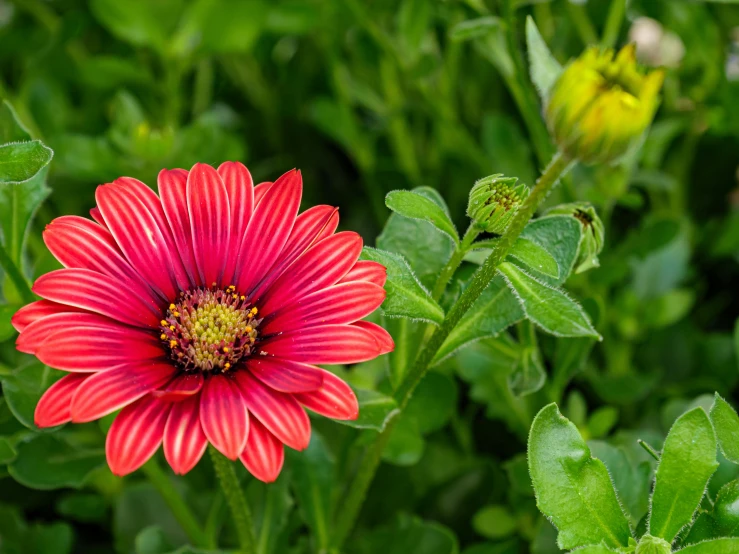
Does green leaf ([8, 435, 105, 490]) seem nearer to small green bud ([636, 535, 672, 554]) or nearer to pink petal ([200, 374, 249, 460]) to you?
pink petal ([200, 374, 249, 460])

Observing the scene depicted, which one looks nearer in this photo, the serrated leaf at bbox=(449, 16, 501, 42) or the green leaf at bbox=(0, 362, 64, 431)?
the green leaf at bbox=(0, 362, 64, 431)

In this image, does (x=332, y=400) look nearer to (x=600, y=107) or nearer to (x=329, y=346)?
(x=329, y=346)

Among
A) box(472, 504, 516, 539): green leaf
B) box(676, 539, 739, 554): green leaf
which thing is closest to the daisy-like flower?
box(676, 539, 739, 554): green leaf

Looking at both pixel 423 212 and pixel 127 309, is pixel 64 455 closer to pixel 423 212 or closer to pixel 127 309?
pixel 127 309

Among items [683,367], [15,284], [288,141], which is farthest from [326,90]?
[15,284]

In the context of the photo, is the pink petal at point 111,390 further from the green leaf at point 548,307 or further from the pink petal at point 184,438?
the green leaf at point 548,307

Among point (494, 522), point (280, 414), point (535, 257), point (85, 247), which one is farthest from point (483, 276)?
point (494, 522)
